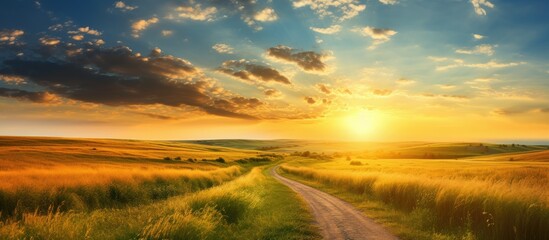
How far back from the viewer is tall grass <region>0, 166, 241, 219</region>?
18969mm

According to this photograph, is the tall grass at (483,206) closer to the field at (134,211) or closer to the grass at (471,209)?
the grass at (471,209)

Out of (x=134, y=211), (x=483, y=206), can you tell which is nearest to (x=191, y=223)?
(x=483, y=206)

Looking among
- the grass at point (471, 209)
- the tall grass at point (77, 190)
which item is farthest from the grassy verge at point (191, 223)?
the grass at point (471, 209)

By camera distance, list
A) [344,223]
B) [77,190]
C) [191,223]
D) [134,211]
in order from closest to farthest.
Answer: [191,223]
[344,223]
[134,211]
[77,190]

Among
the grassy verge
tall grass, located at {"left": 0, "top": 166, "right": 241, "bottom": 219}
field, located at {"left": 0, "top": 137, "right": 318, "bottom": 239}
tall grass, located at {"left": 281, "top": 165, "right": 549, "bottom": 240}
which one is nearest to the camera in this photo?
the grassy verge

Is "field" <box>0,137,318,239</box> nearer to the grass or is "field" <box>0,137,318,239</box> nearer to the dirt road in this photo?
the dirt road

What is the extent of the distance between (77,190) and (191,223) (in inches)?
549

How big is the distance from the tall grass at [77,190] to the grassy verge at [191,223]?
2.64 m

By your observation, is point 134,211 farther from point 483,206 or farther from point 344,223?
point 483,206

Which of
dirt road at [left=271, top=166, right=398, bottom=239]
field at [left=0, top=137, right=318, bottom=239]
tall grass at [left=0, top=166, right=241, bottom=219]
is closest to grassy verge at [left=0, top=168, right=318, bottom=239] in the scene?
field at [left=0, top=137, right=318, bottom=239]

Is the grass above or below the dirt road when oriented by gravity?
above

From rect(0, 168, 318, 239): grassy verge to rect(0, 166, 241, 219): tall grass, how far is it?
8.68 ft

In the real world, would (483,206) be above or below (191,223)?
above

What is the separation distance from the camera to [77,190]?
2195cm
